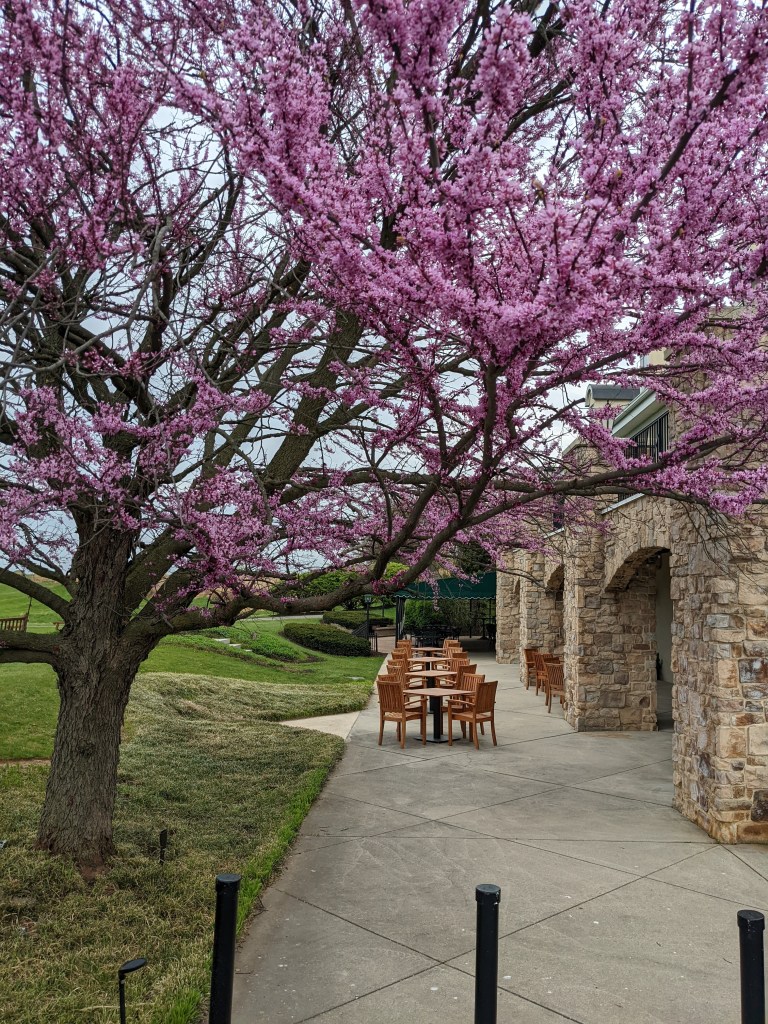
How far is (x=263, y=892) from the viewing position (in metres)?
5.63

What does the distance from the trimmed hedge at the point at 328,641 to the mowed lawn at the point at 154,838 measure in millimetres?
10317

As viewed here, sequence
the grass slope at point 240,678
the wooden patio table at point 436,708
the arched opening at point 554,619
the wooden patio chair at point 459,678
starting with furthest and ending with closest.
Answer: the arched opening at point 554,619
the wooden patio chair at point 459,678
the wooden patio table at point 436,708
the grass slope at point 240,678

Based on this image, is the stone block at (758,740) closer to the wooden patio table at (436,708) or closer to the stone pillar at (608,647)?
the wooden patio table at (436,708)

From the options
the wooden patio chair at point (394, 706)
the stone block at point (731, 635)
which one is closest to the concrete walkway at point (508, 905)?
the wooden patio chair at point (394, 706)

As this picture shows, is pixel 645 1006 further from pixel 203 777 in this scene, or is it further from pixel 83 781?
pixel 203 777

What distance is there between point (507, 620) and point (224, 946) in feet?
70.0

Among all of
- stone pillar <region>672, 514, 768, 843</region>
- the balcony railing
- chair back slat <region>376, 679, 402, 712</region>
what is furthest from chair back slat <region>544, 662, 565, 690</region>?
stone pillar <region>672, 514, 768, 843</region>

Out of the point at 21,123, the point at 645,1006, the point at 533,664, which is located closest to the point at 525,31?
the point at 21,123

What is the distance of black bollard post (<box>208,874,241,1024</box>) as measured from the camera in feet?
10.6

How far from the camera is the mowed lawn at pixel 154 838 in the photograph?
13.6 ft

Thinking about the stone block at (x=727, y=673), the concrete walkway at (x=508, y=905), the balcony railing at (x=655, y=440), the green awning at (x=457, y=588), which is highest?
the balcony railing at (x=655, y=440)

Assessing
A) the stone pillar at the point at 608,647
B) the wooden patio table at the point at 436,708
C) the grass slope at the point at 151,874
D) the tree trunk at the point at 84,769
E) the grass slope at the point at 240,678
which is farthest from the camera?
the stone pillar at the point at 608,647

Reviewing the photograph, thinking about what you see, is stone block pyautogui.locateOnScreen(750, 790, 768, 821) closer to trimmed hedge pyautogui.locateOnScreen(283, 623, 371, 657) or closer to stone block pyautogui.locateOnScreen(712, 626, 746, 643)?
stone block pyautogui.locateOnScreen(712, 626, 746, 643)

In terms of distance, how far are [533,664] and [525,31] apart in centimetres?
1551
